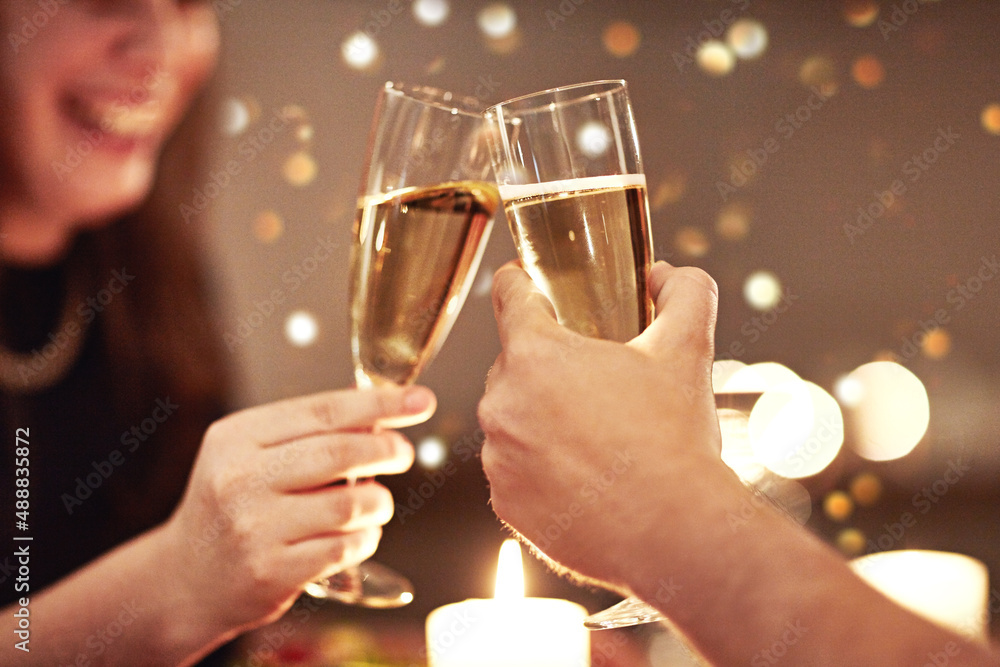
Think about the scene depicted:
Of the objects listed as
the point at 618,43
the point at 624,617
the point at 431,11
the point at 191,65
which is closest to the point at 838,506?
the point at 618,43

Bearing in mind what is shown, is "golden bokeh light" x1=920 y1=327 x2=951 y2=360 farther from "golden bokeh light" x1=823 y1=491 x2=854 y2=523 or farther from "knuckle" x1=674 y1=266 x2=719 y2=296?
"knuckle" x1=674 y1=266 x2=719 y2=296

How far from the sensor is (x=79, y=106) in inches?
47.9

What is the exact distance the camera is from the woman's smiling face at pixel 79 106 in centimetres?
119

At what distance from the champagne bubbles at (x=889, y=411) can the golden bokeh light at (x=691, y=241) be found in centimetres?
66

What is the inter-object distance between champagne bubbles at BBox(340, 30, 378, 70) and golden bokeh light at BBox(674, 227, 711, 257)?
114cm

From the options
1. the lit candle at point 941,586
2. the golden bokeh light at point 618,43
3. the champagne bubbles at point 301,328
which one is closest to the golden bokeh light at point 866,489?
the lit candle at point 941,586

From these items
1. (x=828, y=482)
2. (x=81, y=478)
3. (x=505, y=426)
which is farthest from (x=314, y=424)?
(x=828, y=482)

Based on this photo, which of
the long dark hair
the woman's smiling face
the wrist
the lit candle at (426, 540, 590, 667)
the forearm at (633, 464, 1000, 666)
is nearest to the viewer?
the forearm at (633, 464, 1000, 666)

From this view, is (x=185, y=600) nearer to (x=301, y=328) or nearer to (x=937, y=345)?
(x=301, y=328)

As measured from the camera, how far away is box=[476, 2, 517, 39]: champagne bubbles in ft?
7.65

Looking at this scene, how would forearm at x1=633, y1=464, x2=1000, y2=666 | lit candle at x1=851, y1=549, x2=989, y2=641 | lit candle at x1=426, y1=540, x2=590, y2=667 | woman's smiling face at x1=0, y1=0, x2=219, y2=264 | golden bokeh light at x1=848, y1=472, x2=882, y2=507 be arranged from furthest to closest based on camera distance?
golden bokeh light at x1=848, y1=472, x2=882, y2=507 < woman's smiling face at x1=0, y1=0, x2=219, y2=264 < lit candle at x1=851, y1=549, x2=989, y2=641 < lit candle at x1=426, y1=540, x2=590, y2=667 < forearm at x1=633, y1=464, x2=1000, y2=666

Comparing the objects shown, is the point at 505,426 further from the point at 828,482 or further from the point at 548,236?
the point at 828,482

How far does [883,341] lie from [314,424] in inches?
87.8

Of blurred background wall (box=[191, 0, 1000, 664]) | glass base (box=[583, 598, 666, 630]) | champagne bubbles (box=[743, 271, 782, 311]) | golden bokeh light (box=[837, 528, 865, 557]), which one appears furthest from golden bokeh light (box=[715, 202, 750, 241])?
glass base (box=[583, 598, 666, 630])
